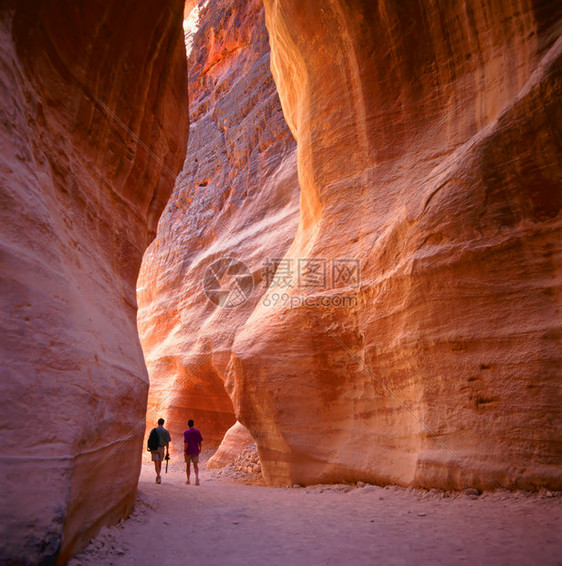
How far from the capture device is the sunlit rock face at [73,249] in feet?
9.37

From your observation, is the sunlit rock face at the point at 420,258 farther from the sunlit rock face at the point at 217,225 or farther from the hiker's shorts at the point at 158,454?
the sunlit rock face at the point at 217,225

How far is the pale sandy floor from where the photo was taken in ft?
10.6

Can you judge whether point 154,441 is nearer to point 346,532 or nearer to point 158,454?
point 158,454

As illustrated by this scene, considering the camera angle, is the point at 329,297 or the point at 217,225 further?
the point at 217,225

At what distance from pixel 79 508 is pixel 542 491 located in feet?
14.3

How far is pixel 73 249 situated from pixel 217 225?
40.9ft

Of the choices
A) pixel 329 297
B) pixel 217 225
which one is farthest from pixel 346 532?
pixel 217 225

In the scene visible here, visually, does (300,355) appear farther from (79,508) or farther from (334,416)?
(79,508)

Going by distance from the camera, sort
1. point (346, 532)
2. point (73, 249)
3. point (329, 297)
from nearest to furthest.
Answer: point (346, 532), point (73, 249), point (329, 297)

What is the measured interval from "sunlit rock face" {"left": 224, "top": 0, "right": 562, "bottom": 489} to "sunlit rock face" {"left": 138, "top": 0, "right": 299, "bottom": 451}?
505 cm

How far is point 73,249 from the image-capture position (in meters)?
4.44

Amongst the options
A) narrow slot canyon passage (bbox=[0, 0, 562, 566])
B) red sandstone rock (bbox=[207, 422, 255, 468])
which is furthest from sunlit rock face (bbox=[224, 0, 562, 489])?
red sandstone rock (bbox=[207, 422, 255, 468])

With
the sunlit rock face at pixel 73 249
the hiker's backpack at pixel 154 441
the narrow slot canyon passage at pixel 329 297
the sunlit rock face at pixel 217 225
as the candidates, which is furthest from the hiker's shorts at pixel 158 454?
the sunlit rock face at pixel 217 225

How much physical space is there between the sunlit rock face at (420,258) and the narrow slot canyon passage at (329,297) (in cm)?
3
